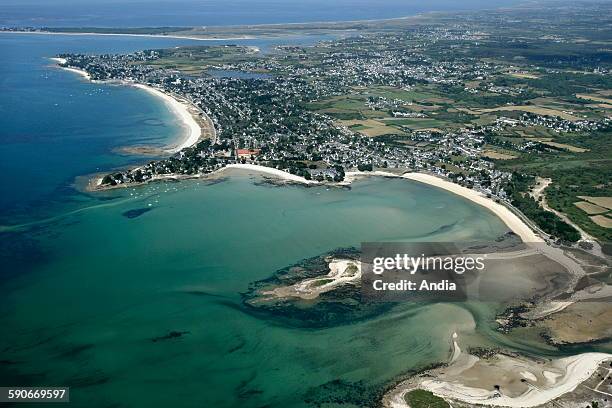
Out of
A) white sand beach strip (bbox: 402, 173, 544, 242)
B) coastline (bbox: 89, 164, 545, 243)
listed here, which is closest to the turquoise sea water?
white sand beach strip (bbox: 402, 173, 544, 242)

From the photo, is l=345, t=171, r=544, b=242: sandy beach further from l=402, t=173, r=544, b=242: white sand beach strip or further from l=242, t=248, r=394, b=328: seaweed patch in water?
l=242, t=248, r=394, b=328: seaweed patch in water

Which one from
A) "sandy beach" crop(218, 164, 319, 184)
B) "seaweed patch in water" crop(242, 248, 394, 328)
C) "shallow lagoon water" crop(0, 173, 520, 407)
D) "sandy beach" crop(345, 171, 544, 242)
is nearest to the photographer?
"shallow lagoon water" crop(0, 173, 520, 407)

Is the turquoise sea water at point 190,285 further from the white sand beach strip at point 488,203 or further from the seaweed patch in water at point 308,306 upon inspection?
the white sand beach strip at point 488,203

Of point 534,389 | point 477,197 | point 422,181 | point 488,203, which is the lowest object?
point 534,389

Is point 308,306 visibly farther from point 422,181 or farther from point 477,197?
point 422,181

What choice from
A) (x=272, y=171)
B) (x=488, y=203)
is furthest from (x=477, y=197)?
(x=272, y=171)

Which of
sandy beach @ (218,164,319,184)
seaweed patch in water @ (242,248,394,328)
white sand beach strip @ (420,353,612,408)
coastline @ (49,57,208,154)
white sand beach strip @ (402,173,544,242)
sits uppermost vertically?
coastline @ (49,57,208,154)

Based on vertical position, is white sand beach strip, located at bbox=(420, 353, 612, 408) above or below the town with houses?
below
